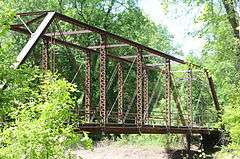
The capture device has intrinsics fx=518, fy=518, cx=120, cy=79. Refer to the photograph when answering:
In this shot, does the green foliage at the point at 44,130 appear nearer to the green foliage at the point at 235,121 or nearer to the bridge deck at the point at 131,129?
the bridge deck at the point at 131,129

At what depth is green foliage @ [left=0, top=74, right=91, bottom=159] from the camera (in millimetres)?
6559

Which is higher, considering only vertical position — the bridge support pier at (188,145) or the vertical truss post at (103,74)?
the vertical truss post at (103,74)

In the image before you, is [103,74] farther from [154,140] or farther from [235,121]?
[154,140]

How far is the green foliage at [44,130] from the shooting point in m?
6.56

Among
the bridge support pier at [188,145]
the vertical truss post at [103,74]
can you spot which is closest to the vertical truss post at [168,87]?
the bridge support pier at [188,145]

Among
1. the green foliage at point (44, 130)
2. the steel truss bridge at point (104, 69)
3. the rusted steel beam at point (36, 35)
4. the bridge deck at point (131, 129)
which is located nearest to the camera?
the green foliage at point (44, 130)

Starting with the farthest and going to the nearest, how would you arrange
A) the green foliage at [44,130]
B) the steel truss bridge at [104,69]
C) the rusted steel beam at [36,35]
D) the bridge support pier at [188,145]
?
A: the bridge support pier at [188,145] → the steel truss bridge at [104,69] → the rusted steel beam at [36,35] → the green foliage at [44,130]

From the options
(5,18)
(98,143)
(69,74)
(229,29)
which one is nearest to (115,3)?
(69,74)

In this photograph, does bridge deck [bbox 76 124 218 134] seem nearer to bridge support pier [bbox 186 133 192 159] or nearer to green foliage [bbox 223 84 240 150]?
bridge support pier [bbox 186 133 192 159]

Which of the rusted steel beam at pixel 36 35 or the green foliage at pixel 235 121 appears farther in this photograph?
the green foliage at pixel 235 121

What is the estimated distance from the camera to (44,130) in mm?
6578

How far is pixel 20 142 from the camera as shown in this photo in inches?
260

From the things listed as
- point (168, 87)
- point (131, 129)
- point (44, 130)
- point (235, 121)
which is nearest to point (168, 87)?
point (168, 87)

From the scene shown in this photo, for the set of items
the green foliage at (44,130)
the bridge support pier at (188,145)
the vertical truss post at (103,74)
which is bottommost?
the bridge support pier at (188,145)
